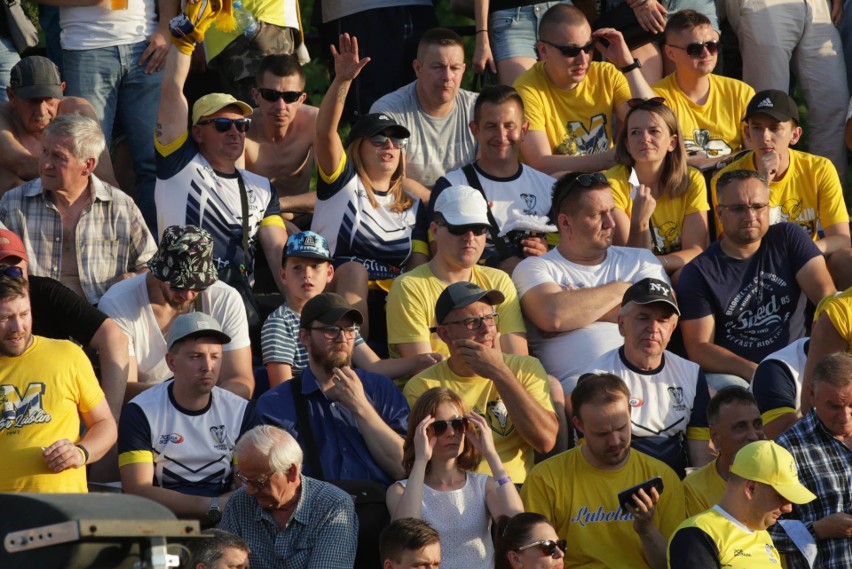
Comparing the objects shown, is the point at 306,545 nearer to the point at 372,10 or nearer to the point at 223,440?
the point at 223,440

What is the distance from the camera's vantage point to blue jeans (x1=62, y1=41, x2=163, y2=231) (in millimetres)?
9844

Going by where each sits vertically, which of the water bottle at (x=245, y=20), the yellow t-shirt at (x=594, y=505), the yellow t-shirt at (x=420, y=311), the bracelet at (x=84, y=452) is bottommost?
the yellow t-shirt at (x=594, y=505)

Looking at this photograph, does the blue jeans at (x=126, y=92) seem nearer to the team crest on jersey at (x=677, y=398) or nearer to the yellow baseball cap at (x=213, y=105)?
the yellow baseball cap at (x=213, y=105)

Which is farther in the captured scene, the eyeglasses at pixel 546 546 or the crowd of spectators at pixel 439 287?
the crowd of spectators at pixel 439 287

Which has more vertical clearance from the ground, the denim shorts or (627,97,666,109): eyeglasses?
the denim shorts

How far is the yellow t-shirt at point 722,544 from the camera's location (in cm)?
624

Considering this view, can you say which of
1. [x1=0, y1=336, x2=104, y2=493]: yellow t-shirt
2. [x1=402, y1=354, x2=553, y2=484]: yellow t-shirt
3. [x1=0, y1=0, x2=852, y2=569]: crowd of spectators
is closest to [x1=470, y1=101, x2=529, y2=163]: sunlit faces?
[x1=0, y1=0, x2=852, y2=569]: crowd of spectators

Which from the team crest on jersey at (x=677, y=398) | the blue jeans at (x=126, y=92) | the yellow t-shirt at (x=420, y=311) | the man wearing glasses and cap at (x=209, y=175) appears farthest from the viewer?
the blue jeans at (x=126, y=92)

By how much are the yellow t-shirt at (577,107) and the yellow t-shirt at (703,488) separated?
11.3 feet

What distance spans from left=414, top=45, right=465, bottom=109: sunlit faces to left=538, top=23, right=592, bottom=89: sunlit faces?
64 centimetres

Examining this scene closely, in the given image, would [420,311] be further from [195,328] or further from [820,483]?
[820,483]

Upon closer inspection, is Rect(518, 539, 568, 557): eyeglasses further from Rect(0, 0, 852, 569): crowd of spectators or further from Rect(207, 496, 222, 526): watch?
Rect(207, 496, 222, 526): watch

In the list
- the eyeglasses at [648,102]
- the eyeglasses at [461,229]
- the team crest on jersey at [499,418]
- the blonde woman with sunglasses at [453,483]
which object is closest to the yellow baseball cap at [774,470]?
the blonde woman with sunglasses at [453,483]

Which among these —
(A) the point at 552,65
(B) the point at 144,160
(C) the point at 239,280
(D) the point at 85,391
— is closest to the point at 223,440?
(D) the point at 85,391
